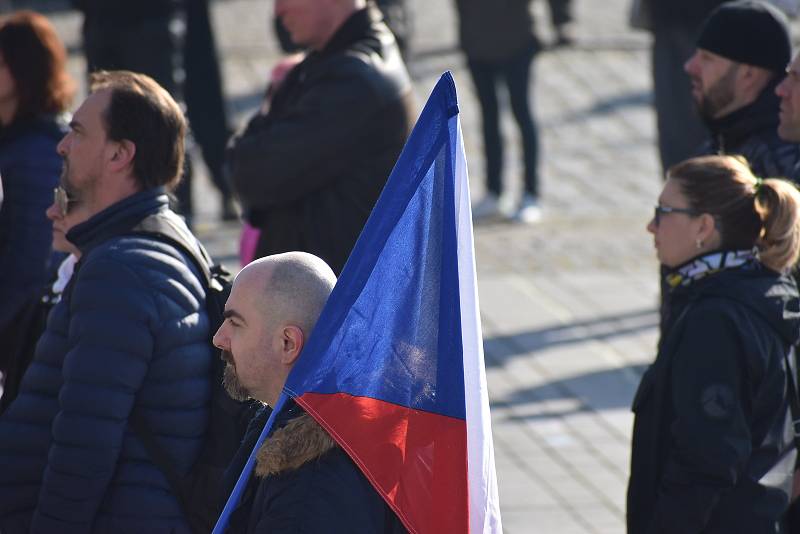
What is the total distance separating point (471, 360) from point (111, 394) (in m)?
1.05

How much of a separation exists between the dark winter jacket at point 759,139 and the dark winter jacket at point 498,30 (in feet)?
16.2

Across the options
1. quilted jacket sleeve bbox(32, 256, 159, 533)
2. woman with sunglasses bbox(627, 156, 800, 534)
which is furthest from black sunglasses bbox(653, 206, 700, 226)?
quilted jacket sleeve bbox(32, 256, 159, 533)

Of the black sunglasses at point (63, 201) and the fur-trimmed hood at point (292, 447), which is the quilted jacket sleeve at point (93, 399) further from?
the fur-trimmed hood at point (292, 447)

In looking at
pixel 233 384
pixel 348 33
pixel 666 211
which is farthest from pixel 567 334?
pixel 233 384

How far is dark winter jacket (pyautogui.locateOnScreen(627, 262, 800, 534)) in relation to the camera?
3.61m

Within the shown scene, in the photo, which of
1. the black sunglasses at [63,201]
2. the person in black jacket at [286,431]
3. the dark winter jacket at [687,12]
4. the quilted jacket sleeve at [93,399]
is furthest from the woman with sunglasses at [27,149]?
the dark winter jacket at [687,12]

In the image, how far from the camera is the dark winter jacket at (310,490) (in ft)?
8.58

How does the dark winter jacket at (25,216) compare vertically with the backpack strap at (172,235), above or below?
below

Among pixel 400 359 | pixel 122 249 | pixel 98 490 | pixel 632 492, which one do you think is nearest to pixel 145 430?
pixel 98 490

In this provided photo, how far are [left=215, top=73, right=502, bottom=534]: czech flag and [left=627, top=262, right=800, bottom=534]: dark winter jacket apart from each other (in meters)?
1.04

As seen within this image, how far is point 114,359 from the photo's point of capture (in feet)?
11.1

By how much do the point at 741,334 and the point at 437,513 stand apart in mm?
1253

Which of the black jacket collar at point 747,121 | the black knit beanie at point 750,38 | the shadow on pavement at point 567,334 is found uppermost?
the black knit beanie at point 750,38

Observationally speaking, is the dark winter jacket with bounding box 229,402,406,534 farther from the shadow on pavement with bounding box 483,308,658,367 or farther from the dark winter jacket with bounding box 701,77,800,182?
the shadow on pavement with bounding box 483,308,658,367
